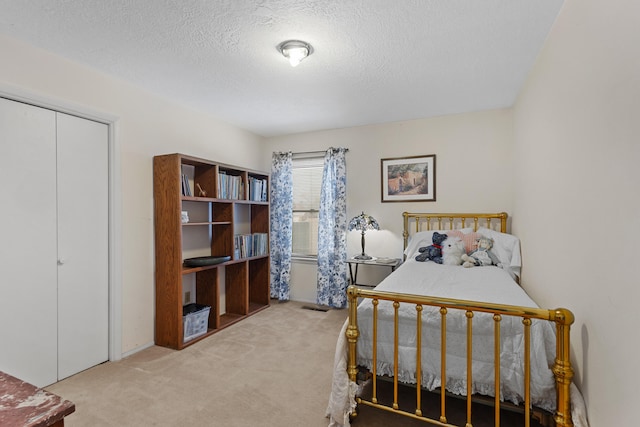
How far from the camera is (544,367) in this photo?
1.41 m

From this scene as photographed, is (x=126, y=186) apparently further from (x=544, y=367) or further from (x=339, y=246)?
(x=544, y=367)

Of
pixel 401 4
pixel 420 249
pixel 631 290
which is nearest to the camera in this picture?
pixel 631 290

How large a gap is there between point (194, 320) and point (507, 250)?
3.07 metres

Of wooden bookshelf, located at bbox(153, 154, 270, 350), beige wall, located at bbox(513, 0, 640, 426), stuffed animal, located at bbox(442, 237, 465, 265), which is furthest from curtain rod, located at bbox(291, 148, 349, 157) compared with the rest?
beige wall, located at bbox(513, 0, 640, 426)

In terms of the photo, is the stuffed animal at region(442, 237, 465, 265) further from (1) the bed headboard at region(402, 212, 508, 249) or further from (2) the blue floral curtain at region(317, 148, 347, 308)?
(2) the blue floral curtain at region(317, 148, 347, 308)

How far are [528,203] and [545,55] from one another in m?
1.12

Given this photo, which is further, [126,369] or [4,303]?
[126,369]

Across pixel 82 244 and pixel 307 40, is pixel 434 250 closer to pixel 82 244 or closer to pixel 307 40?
pixel 307 40

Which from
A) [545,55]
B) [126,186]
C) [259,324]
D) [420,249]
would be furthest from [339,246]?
[545,55]

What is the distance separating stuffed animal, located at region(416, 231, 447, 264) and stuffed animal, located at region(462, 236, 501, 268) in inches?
9.7

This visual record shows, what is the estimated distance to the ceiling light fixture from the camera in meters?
2.10

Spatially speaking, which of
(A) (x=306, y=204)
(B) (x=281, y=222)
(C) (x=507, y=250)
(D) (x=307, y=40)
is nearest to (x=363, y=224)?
(A) (x=306, y=204)

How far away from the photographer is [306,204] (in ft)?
14.7

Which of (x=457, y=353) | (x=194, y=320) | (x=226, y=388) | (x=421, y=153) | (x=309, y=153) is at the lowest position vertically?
(x=226, y=388)
